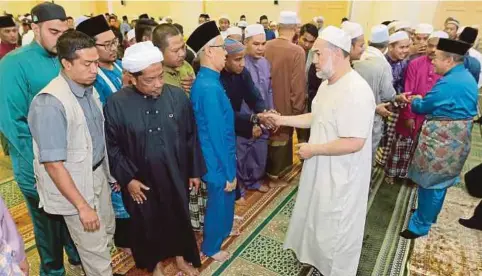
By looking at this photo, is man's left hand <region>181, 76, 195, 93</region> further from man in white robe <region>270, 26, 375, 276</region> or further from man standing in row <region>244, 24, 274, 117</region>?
man in white robe <region>270, 26, 375, 276</region>

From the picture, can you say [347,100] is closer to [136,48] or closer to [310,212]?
[310,212]

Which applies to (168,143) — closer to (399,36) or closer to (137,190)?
(137,190)

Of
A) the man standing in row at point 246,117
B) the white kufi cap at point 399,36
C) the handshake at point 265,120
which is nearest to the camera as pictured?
the handshake at point 265,120

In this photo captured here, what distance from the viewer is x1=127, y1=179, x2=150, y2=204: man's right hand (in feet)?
6.33

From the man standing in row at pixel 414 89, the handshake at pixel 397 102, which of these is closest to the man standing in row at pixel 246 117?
A: the handshake at pixel 397 102

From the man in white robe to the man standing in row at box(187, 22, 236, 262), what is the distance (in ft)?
1.65

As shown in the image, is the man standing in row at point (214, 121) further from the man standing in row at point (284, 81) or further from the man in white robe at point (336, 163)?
the man standing in row at point (284, 81)

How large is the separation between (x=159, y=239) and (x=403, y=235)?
2.03 metres

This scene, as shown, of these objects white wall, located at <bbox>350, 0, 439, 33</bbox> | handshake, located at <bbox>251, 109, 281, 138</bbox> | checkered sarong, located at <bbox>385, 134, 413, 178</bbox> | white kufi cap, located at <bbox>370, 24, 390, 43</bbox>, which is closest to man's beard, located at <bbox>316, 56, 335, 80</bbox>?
handshake, located at <bbox>251, 109, 281, 138</bbox>

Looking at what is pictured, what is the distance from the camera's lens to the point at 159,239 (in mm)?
2141

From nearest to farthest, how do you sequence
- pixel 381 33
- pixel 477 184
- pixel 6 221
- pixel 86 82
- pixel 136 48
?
1. pixel 6 221
2. pixel 86 82
3. pixel 136 48
4. pixel 381 33
5. pixel 477 184

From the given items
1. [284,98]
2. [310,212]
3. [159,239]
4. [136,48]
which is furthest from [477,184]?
[136,48]

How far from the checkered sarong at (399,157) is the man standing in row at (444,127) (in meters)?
0.96

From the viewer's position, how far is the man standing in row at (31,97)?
183 cm
